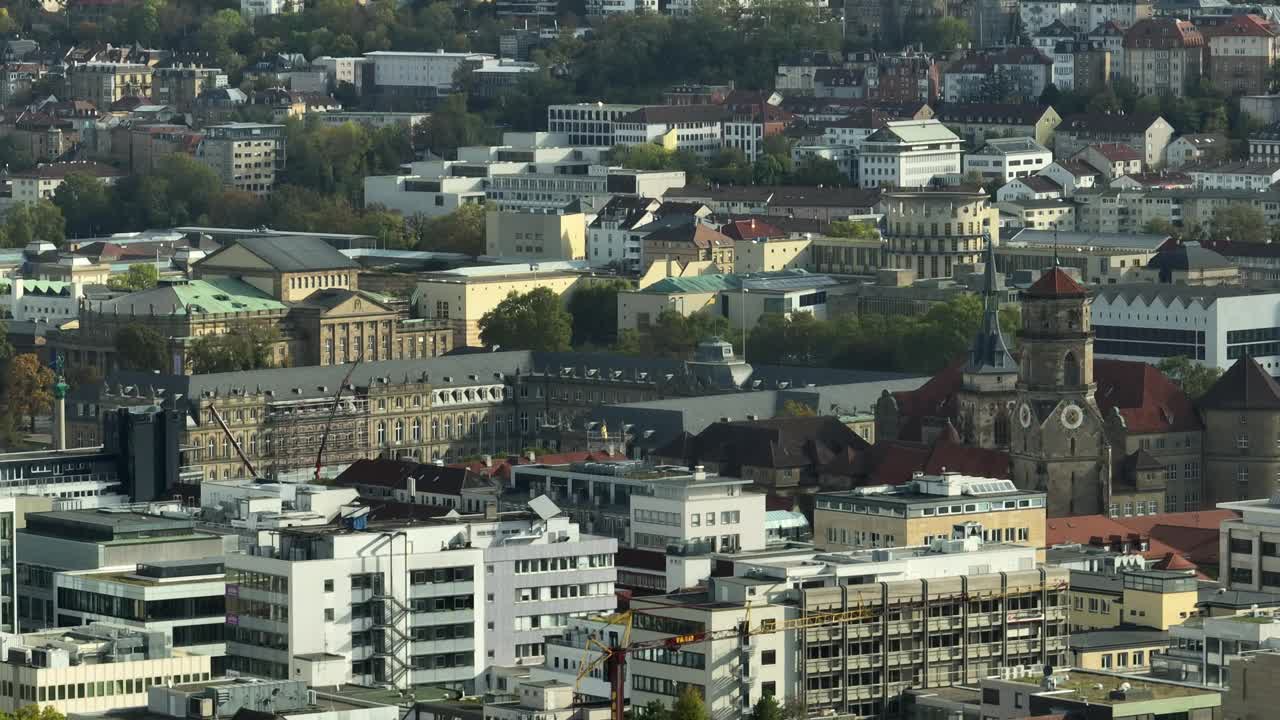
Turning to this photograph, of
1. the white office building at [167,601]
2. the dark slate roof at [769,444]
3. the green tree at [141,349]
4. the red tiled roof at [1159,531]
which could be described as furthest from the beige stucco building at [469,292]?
the white office building at [167,601]

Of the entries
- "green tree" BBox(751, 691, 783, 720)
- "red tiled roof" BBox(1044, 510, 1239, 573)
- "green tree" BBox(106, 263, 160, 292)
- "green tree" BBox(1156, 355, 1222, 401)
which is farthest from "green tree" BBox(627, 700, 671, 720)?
"green tree" BBox(106, 263, 160, 292)

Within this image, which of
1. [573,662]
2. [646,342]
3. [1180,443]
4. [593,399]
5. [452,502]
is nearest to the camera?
[573,662]

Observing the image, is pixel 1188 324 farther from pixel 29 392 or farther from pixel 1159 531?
pixel 1159 531

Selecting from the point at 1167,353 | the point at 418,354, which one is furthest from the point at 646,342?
the point at 1167,353

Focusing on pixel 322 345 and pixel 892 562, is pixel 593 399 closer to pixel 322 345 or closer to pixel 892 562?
pixel 322 345

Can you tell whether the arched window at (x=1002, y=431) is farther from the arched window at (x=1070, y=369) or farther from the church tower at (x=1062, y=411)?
the arched window at (x=1070, y=369)

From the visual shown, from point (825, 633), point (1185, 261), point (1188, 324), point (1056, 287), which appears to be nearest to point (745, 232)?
point (1185, 261)
